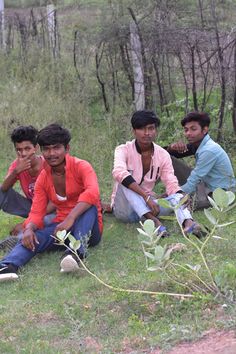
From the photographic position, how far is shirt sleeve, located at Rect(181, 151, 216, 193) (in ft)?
18.2

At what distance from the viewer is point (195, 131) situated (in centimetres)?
570

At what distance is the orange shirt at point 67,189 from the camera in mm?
4914

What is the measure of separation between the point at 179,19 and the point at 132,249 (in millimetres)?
3623

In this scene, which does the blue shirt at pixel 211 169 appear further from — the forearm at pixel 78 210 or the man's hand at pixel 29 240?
the man's hand at pixel 29 240

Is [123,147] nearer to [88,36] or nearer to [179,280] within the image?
[179,280]

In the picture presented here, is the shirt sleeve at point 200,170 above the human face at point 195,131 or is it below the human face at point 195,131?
below

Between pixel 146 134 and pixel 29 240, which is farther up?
pixel 146 134

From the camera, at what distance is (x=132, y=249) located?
5031 mm

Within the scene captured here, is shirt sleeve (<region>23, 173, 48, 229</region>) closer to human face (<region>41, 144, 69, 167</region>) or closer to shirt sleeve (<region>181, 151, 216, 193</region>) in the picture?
human face (<region>41, 144, 69, 167</region>)

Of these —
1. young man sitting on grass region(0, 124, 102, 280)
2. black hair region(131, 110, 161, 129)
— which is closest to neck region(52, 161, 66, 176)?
young man sitting on grass region(0, 124, 102, 280)

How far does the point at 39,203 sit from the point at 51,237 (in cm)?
28

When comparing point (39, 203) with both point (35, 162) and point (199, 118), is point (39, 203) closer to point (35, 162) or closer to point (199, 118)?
point (35, 162)

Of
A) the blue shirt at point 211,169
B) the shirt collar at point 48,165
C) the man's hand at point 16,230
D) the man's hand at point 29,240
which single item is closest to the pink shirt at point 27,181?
the man's hand at point 16,230

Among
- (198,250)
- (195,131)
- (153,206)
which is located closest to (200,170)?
(195,131)
